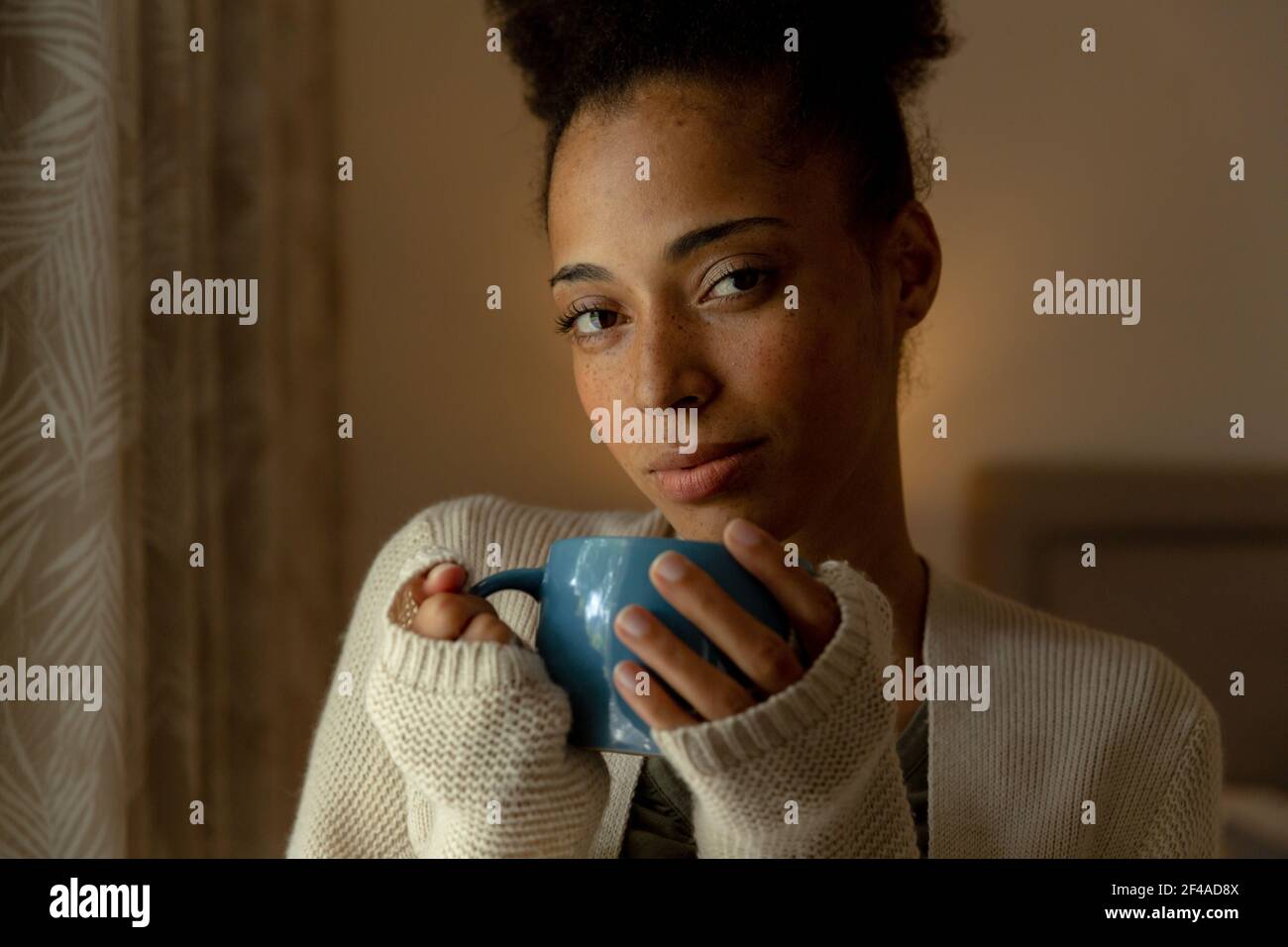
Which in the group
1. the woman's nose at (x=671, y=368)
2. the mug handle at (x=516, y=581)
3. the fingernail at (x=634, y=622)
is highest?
the woman's nose at (x=671, y=368)

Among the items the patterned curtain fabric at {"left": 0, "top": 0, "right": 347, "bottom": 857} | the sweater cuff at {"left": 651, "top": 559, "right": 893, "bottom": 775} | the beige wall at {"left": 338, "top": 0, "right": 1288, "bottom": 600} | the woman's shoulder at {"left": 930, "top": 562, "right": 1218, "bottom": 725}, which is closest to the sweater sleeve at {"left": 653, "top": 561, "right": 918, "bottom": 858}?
the sweater cuff at {"left": 651, "top": 559, "right": 893, "bottom": 775}

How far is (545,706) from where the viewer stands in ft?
1.44

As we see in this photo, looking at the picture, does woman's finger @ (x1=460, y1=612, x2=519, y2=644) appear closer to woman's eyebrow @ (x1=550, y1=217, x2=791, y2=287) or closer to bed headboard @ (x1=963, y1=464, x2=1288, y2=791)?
woman's eyebrow @ (x1=550, y1=217, x2=791, y2=287)

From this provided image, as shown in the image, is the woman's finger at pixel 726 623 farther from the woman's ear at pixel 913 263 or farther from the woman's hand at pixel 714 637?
the woman's ear at pixel 913 263

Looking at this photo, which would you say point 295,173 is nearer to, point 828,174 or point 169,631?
point 169,631

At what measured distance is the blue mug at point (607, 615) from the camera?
0.42 meters

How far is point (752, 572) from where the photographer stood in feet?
1.42

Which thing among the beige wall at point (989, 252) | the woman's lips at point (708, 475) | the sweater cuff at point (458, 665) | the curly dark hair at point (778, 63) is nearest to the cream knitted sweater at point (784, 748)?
the sweater cuff at point (458, 665)

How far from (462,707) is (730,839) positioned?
14 cm

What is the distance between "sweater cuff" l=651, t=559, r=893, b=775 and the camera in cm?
43

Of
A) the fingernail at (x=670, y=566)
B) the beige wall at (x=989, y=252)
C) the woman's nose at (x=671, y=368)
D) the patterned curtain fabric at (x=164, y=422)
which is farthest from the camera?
the beige wall at (x=989, y=252)

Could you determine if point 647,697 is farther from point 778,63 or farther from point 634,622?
point 778,63

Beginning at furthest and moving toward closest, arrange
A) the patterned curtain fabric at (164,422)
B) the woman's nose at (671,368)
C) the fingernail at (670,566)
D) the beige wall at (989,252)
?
1. the beige wall at (989,252)
2. the patterned curtain fabric at (164,422)
3. the woman's nose at (671,368)
4. the fingernail at (670,566)

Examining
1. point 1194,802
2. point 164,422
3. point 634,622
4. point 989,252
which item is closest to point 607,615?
point 634,622
